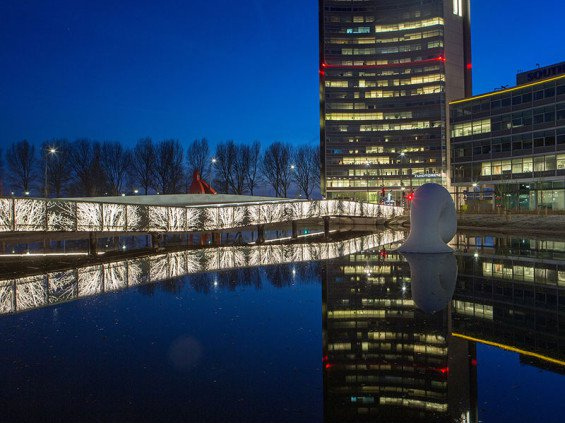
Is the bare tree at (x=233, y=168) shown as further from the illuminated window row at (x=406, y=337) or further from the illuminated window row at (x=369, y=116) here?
the illuminated window row at (x=406, y=337)

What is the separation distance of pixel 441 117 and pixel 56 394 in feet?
413

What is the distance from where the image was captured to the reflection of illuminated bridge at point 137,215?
794 inches

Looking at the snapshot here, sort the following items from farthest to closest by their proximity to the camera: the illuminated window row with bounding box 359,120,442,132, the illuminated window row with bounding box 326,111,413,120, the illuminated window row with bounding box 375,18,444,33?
the illuminated window row with bounding box 326,111,413,120, the illuminated window row with bounding box 375,18,444,33, the illuminated window row with bounding box 359,120,442,132

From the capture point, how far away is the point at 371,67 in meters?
130

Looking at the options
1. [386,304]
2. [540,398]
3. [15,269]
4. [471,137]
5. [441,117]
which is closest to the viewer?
[540,398]

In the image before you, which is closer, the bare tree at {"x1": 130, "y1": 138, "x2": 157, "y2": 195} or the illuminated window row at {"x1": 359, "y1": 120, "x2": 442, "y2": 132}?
the bare tree at {"x1": 130, "y1": 138, "x2": 157, "y2": 195}

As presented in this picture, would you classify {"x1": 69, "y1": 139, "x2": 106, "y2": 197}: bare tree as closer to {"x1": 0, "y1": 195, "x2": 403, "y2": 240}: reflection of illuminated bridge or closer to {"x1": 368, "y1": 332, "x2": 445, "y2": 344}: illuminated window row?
{"x1": 0, "y1": 195, "x2": 403, "y2": 240}: reflection of illuminated bridge

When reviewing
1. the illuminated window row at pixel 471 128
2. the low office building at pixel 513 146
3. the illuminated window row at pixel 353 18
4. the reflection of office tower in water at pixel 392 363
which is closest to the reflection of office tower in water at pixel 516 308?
the reflection of office tower in water at pixel 392 363

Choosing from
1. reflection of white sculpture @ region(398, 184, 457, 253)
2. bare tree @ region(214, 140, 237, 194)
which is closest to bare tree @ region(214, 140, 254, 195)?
bare tree @ region(214, 140, 237, 194)

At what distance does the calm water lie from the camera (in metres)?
5.34

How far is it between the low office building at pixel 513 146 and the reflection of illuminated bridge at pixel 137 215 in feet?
123

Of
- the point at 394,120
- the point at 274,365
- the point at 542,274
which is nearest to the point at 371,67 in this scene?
the point at 394,120

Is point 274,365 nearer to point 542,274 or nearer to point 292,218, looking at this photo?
point 542,274

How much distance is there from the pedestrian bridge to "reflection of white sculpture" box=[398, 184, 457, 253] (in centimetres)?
1260
